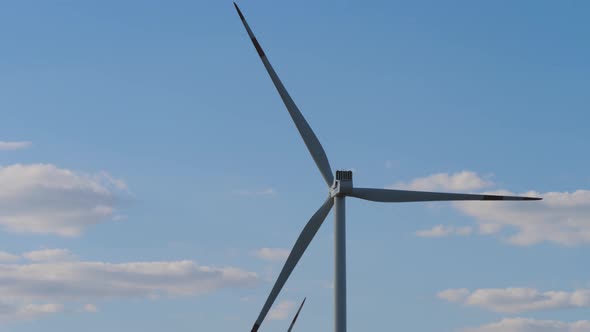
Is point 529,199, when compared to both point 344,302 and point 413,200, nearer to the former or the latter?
point 413,200

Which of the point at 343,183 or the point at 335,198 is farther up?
the point at 343,183

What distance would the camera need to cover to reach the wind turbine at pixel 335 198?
215 ft

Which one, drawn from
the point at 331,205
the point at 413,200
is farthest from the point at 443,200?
the point at 331,205

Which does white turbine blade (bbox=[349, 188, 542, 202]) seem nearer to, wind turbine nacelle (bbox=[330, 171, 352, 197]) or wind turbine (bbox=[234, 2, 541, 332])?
wind turbine (bbox=[234, 2, 541, 332])

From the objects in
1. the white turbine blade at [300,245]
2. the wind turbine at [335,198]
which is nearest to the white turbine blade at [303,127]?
the wind turbine at [335,198]

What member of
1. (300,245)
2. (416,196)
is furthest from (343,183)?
(416,196)

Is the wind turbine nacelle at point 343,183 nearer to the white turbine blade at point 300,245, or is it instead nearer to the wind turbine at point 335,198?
the wind turbine at point 335,198

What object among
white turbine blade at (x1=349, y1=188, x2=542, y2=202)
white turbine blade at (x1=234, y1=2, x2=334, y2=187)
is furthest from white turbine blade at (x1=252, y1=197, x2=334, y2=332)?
white turbine blade at (x1=349, y1=188, x2=542, y2=202)

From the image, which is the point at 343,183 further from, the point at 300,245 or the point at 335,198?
the point at 300,245

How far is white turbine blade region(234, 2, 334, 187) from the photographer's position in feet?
231

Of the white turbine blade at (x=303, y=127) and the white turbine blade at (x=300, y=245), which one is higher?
the white turbine blade at (x=303, y=127)

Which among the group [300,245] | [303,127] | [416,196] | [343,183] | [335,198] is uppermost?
[303,127]

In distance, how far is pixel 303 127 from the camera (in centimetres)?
7200

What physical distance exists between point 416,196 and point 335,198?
6853 mm
